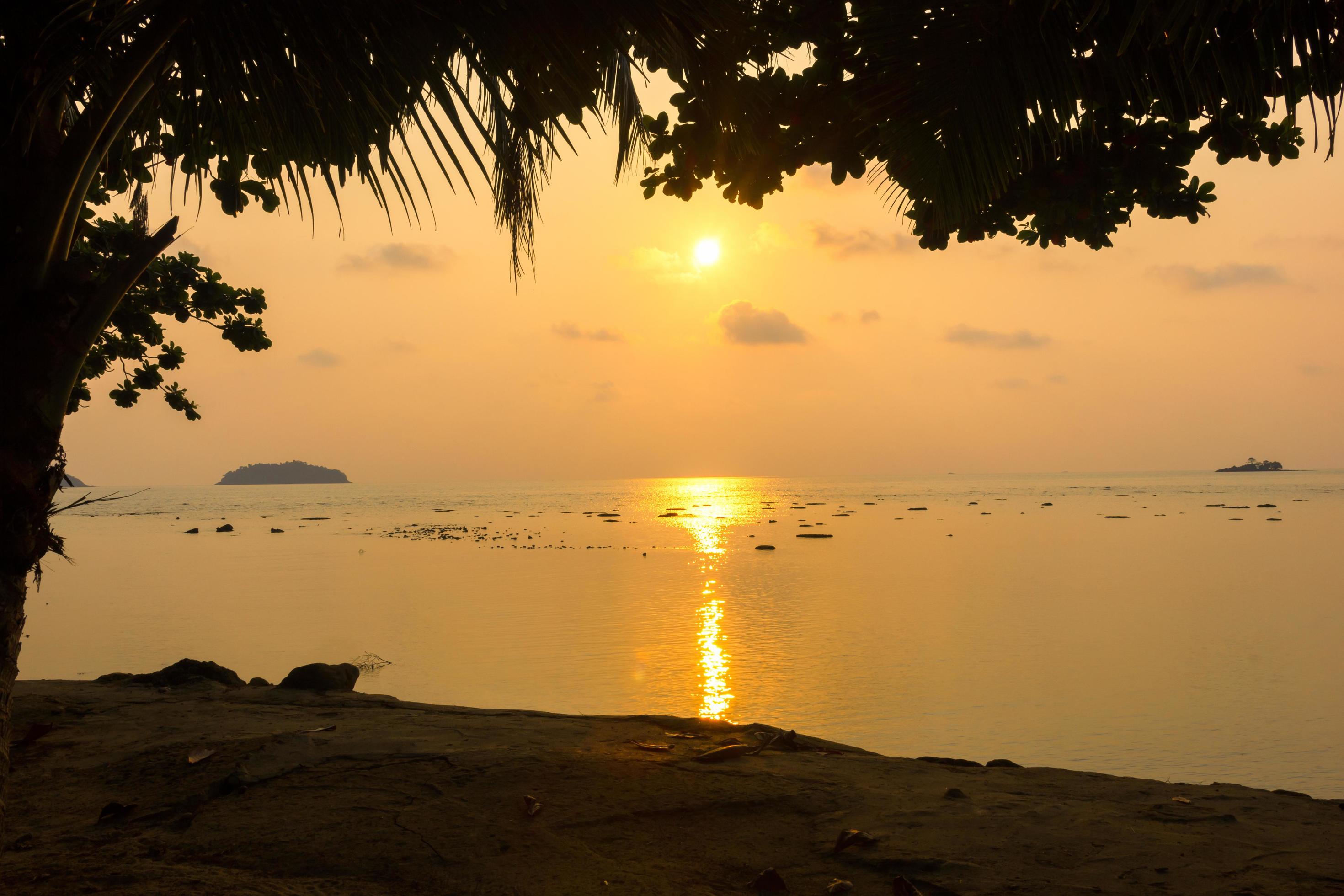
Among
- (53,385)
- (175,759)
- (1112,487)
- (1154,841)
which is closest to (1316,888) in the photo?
(1154,841)

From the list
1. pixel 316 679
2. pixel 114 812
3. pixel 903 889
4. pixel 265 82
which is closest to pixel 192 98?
pixel 265 82

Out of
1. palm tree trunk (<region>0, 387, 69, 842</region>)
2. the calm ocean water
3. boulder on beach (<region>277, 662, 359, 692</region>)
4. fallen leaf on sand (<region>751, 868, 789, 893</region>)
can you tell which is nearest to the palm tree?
palm tree trunk (<region>0, 387, 69, 842</region>)

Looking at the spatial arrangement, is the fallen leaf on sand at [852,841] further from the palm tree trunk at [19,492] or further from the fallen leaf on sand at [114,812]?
the fallen leaf on sand at [114,812]

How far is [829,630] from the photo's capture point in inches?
512

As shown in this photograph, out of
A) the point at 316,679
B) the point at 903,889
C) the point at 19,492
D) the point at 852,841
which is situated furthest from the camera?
the point at 316,679

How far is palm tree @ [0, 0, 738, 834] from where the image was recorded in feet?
9.43

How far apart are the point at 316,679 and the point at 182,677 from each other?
1.18 metres

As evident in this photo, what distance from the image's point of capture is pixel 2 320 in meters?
2.86

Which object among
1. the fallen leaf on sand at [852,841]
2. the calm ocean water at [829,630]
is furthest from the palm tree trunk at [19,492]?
the calm ocean water at [829,630]

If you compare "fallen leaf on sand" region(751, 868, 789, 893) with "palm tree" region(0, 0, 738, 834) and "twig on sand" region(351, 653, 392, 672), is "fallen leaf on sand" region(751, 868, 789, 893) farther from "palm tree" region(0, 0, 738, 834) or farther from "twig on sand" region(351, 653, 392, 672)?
"twig on sand" region(351, 653, 392, 672)

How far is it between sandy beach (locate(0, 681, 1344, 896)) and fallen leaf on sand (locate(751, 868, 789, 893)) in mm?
50

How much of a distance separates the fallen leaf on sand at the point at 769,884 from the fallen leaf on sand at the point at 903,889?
0.44 meters

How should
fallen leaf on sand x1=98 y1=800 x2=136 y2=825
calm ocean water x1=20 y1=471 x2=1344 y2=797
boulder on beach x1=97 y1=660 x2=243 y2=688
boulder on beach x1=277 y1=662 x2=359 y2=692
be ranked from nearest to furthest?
fallen leaf on sand x1=98 y1=800 x2=136 y2=825 < boulder on beach x1=97 y1=660 x2=243 y2=688 < boulder on beach x1=277 y1=662 x2=359 y2=692 < calm ocean water x1=20 y1=471 x2=1344 y2=797

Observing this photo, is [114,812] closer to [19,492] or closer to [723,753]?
[19,492]
